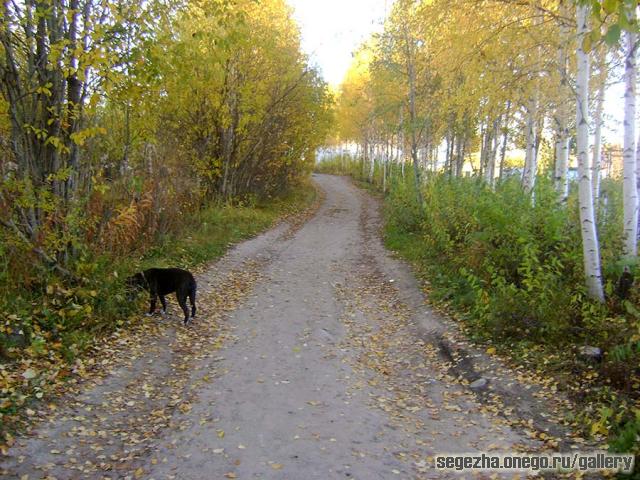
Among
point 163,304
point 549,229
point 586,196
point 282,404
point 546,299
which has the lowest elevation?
point 282,404

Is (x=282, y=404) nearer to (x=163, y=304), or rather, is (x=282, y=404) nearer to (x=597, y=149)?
(x=163, y=304)

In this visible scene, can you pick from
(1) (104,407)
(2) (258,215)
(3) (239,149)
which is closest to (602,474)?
(1) (104,407)

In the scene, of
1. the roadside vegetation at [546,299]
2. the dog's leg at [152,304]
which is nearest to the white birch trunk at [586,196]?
the roadside vegetation at [546,299]

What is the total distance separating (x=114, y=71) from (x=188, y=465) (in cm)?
562

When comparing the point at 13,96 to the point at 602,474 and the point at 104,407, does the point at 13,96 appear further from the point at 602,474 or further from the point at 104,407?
the point at 602,474

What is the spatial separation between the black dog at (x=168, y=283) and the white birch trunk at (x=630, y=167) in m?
6.76

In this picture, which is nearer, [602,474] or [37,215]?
[602,474]

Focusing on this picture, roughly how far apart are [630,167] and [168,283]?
7.40m

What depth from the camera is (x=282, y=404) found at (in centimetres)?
575

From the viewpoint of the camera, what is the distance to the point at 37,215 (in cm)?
762

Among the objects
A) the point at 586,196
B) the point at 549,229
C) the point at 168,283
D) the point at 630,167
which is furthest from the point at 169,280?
the point at 630,167

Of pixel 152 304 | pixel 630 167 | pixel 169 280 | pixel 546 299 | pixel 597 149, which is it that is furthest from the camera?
pixel 597 149

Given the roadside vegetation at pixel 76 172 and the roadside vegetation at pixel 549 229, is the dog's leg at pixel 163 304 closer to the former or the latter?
the roadside vegetation at pixel 76 172

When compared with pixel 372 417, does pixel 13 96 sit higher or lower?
higher
